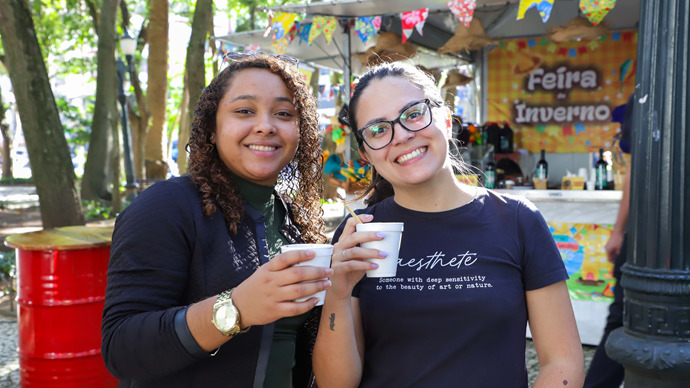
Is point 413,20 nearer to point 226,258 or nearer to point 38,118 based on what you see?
point 38,118

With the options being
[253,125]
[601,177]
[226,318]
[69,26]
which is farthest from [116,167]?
[226,318]

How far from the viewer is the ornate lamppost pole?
2.37m

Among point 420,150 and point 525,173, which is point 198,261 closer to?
point 420,150

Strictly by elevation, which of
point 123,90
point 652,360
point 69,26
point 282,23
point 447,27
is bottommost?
point 652,360

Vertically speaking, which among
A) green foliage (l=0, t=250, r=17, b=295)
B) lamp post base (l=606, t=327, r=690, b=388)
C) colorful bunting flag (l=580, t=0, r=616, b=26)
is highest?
colorful bunting flag (l=580, t=0, r=616, b=26)

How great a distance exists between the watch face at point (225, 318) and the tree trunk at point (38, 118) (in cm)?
649

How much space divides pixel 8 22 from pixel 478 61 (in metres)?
6.51

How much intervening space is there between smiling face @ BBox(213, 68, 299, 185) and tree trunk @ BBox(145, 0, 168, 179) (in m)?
14.7

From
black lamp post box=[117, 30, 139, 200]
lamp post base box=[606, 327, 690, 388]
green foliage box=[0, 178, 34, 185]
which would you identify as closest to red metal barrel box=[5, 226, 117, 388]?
lamp post base box=[606, 327, 690, 388]

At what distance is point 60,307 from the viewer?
3.83 meters

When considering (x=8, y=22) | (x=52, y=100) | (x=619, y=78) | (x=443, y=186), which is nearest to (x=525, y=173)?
(x=619, y=78)

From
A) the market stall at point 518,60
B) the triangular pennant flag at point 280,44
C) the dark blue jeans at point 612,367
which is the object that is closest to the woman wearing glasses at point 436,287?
the dark blue jeans at point 612,367

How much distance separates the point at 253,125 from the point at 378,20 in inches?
194

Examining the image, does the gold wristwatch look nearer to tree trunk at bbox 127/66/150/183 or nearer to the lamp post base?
the lamp post base
